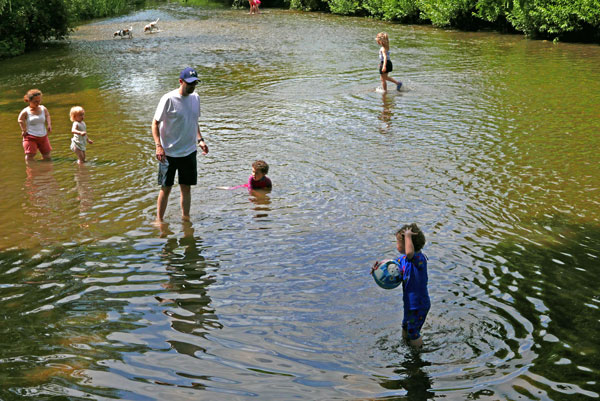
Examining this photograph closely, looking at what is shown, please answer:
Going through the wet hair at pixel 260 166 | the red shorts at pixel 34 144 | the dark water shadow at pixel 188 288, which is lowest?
the dark water shadow at pixel 188 288

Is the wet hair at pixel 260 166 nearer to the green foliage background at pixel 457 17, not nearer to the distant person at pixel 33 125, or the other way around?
the distant person at pixel 33 125

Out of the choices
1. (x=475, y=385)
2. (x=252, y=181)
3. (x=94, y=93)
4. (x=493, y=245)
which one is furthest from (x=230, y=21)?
(x=475, y=385)

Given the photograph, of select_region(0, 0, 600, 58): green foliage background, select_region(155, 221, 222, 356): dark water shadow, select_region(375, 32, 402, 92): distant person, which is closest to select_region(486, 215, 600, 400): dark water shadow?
select_region(155, 221, 222, 356): dark water shadow

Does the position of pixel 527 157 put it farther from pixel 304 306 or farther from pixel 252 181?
pixel 304 306

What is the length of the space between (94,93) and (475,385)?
1667 cm

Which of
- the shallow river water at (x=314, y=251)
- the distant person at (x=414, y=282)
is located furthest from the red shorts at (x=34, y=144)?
the distant person at (x=414, y=282)

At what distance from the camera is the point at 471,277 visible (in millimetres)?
7168

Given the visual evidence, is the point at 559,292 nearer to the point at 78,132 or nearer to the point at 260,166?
the point at 260,166

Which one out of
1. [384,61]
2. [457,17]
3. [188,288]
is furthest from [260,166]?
[457,17]

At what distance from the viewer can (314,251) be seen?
8000mm

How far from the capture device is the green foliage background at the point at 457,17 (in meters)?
27.3

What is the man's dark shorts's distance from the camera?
879 cm

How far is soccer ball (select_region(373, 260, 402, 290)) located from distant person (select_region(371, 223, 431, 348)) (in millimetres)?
53

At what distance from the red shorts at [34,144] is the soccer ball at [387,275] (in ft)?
28.3
